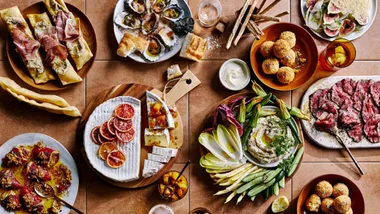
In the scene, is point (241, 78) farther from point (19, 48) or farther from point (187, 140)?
point (19, 48)

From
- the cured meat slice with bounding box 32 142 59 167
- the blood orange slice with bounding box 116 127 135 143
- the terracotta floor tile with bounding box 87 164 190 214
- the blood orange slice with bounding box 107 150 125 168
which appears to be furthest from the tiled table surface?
the blood orange slice with bounding box 116 127 135 143

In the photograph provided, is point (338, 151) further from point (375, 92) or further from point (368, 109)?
point (375, 92)

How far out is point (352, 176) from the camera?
4172mm

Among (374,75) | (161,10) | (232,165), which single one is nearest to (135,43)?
(161,10)

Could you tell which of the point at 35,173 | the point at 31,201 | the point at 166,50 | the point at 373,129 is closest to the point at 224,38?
the point at 166,50

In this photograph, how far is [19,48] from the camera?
12.6ft

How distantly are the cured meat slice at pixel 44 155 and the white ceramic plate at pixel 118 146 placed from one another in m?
0.26

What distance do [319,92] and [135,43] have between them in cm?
141

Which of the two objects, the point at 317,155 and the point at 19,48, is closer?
the point at 19,48

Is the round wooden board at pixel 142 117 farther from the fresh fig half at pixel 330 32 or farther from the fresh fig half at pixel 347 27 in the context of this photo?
the fresh fig half at pixel 347 27

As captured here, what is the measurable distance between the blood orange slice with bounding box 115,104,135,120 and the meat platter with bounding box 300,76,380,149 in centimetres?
128

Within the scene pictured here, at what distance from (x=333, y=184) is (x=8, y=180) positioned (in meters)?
2.36

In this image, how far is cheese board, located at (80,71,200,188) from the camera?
12.8ft

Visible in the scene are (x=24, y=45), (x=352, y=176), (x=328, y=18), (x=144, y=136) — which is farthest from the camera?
(x=352, y=176)
